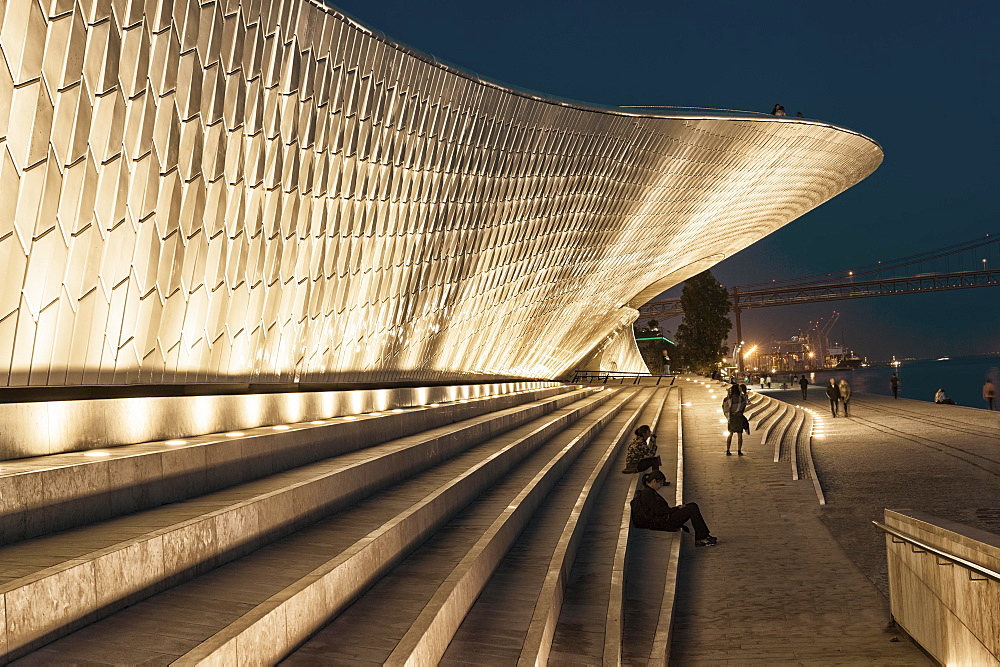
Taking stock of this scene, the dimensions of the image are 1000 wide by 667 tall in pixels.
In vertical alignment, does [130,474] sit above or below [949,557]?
above

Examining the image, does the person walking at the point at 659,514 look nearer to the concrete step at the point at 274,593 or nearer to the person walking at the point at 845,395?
the concrete step at the point at 274,593

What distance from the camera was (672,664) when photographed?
5723 mm

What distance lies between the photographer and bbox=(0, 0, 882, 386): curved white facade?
253 inches

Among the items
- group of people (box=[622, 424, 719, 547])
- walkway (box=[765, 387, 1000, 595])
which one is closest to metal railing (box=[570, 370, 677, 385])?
walkway (box=[765, 387, 1000, 595])

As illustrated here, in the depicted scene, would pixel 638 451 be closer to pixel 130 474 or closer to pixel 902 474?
pixel 902 474

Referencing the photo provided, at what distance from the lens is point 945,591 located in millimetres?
5328

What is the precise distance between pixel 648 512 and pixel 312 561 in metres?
5.11

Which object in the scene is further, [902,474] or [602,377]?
[602,377]

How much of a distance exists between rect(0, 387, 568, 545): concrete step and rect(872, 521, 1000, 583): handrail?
170 inches

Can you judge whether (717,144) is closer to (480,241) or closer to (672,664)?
(480,241)

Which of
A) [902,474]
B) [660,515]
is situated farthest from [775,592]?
[902,474]

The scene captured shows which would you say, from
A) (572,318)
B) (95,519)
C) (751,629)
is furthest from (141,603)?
(572,318)

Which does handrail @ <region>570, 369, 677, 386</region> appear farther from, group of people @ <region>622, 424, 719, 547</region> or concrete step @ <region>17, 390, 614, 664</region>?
concrete step @ <region>17, 390, 614, 664</region>

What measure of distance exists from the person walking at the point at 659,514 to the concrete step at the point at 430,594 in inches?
69.0
